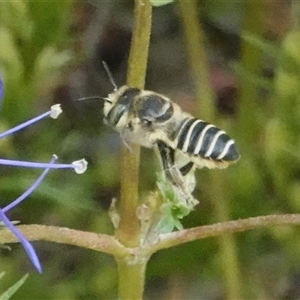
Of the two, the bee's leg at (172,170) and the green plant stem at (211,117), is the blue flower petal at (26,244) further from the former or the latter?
the green plant stem at (211,117)

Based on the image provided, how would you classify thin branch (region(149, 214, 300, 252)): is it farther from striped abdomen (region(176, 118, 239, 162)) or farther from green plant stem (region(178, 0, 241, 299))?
green plant stem (region(178, 0, 241, 299))

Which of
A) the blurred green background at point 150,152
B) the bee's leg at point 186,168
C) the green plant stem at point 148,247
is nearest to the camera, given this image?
the green plant stem at point 148,247

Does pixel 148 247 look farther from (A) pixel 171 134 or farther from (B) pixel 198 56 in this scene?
(B) pixel 198 56

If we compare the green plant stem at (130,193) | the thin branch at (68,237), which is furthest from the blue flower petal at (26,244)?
the green plant stem at (130,193)

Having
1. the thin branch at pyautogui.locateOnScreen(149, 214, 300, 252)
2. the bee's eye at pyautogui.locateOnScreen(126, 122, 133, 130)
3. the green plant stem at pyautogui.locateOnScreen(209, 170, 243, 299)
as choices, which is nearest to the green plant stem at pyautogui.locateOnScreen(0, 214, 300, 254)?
the thin branch at pyautogui.locateOnScreen(149, 214, 300, 252)

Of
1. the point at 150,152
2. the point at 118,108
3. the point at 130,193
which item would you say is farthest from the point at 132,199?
the point at 150,152

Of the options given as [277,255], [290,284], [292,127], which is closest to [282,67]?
[292,127]

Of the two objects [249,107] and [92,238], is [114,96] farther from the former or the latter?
[249,107]
